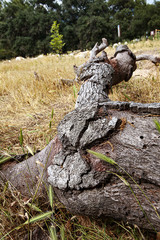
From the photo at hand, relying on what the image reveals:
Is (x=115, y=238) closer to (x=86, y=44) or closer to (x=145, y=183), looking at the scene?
(x=145, y=183)

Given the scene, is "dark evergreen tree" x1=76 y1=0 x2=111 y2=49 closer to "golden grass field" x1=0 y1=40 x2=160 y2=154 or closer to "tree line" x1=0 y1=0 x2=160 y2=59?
"tree line" x1=0 y1=0 x2=160 y2=59

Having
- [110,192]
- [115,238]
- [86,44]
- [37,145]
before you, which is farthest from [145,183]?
[86,44]

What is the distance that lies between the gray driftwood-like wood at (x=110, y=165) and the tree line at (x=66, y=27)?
19874 mm

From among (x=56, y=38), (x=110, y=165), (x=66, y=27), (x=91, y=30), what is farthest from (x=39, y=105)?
(x=66, y=27)

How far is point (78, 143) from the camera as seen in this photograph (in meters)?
0.80

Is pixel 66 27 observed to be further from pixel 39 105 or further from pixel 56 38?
pixel 39 105

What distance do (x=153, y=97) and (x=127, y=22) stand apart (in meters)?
23.5

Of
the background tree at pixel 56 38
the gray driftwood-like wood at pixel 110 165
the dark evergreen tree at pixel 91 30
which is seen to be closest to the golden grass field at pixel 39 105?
the gray driftwood-like wood at pixel 110 165

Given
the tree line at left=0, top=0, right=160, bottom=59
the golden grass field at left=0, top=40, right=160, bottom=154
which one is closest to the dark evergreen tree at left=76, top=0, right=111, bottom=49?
the tree line at left=0, top=0, right=160, bottom=59

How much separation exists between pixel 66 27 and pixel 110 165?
22.9 metres

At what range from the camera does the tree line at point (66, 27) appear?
63.8ft

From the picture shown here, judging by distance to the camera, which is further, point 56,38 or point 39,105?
point 56,38

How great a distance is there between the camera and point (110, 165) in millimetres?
719

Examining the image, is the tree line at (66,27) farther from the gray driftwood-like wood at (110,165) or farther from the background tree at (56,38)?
the gray driftwood-like wood at (110,165)
